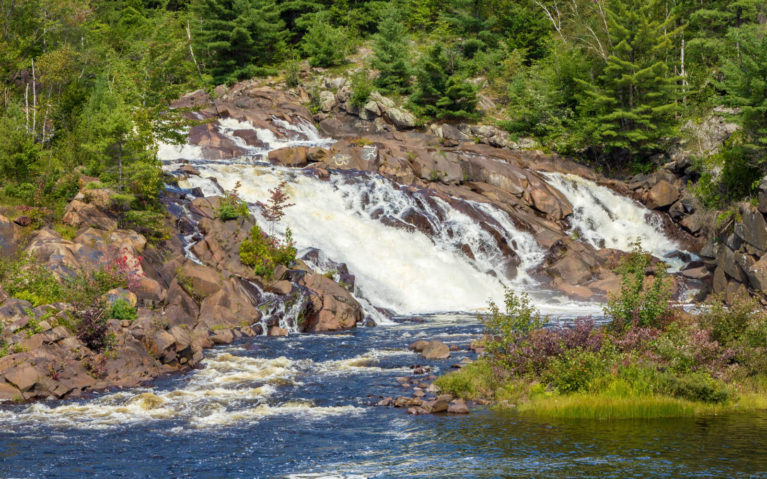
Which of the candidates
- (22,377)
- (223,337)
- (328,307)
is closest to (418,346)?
(328,307)

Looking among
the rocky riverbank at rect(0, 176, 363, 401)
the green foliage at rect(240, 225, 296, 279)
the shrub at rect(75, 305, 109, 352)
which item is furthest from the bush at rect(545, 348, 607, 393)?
the green foliage at rect(240, 225, 296, 279)

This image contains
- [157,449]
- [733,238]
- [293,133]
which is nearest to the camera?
[157,449]

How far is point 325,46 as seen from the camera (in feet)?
213

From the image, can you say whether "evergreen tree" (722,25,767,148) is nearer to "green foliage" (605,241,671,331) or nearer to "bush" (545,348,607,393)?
"green foliage" (605,241,671,331)

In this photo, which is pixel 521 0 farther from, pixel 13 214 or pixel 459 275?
pixel 13 214

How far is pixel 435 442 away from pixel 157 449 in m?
5.51

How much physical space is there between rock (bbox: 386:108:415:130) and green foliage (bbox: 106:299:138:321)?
37.1 meters

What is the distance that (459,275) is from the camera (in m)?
33.8

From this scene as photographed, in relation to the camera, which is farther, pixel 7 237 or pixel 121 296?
pixel 7 237

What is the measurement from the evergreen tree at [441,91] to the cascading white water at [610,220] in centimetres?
1219

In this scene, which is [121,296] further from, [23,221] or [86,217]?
[23,221]

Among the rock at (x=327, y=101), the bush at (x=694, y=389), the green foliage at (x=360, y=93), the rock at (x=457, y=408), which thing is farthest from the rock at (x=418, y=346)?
the rock at (x=327, y=101)

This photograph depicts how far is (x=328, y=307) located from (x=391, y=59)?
1548 inches

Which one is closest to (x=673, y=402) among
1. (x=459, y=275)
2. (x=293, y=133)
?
(x=459, y=275)
